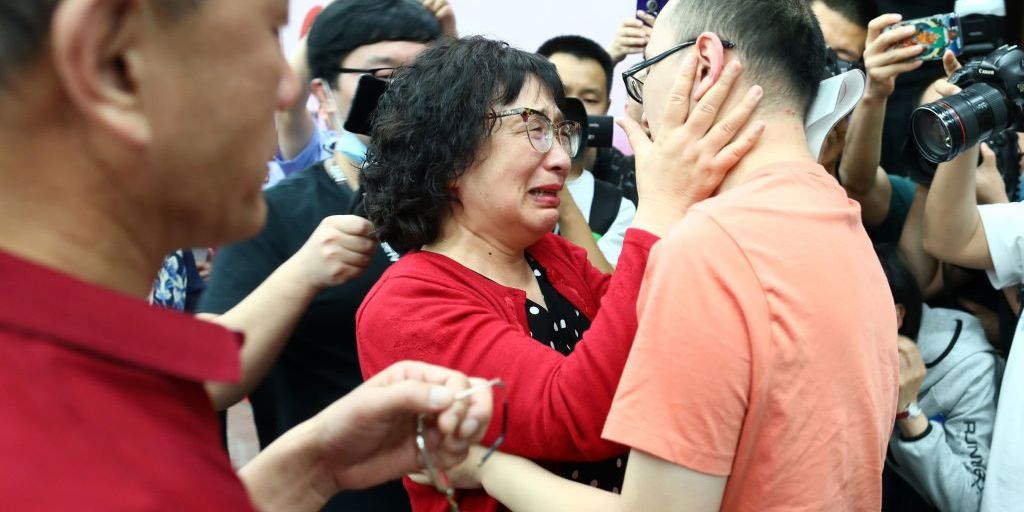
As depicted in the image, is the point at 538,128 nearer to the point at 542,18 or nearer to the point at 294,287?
the point at 294,287

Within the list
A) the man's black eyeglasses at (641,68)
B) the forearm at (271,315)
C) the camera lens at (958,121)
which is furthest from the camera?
the camera lens at (958,121)

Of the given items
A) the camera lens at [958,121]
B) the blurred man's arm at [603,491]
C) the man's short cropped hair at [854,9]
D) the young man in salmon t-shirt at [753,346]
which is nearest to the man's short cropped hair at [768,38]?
the young man in salmon t-shirt at [753,346]

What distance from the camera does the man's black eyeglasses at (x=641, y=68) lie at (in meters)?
1.49

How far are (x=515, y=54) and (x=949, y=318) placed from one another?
61.0 inches

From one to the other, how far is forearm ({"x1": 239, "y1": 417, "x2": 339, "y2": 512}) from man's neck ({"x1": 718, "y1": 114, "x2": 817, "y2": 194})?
0.73 meters

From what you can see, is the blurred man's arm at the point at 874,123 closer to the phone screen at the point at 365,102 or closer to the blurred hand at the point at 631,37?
the blurred hand at the point at 631,37

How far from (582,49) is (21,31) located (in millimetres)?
3013

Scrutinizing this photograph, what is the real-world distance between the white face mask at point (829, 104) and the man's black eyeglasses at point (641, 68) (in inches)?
7.2

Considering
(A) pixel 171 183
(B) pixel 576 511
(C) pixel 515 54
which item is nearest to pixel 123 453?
(A) pixel 171 183

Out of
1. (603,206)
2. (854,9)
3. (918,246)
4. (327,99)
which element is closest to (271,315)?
(327,99)

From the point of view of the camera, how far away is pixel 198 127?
28.4 inches

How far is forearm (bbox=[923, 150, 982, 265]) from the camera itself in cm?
237

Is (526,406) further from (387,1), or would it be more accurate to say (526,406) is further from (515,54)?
(387,1)

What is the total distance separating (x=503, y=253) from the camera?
1.76 m
